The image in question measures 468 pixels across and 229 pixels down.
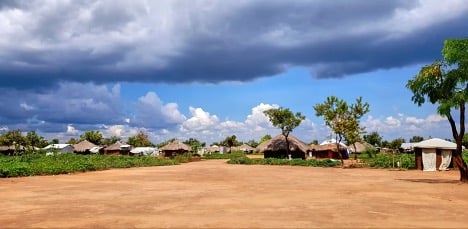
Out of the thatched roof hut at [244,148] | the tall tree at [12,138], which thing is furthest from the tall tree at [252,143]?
the tall tree at [12,138]

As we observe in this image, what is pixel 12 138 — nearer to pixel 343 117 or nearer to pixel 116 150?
pixel 116 150

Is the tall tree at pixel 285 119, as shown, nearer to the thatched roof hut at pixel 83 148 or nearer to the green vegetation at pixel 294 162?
the green vegetation at pixel 294 162

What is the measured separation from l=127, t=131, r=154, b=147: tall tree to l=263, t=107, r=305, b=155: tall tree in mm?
57143

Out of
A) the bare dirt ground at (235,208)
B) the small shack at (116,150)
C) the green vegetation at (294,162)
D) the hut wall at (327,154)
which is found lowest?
the bare dirt ground at (235,208)

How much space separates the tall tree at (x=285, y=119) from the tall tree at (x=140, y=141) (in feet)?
187

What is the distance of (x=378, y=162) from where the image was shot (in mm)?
45219

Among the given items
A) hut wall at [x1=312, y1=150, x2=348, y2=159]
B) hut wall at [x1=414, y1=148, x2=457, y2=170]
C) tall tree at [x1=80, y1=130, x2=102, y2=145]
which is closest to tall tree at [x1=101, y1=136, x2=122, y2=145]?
tall tree at [x1=80, y1=130, x2=102, y2=145]

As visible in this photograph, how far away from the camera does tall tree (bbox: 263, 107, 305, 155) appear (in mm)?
63375

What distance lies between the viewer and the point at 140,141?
116 m

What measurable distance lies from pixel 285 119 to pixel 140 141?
61.1 meters

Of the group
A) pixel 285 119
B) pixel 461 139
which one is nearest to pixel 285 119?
pixel 285 119

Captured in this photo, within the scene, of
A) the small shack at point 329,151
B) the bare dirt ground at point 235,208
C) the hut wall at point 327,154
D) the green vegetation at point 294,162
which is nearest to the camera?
the bare dirt ground at point 235,208

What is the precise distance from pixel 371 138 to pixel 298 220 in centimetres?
10839

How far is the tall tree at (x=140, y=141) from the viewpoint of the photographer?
11419cm
